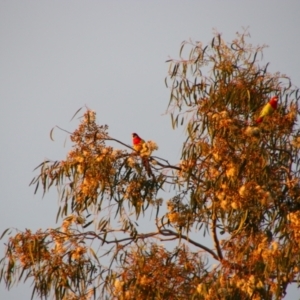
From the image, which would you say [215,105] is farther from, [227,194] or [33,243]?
[33,243]

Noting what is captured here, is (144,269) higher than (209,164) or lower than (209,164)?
lower

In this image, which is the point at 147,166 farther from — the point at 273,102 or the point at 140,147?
the point at 273,102

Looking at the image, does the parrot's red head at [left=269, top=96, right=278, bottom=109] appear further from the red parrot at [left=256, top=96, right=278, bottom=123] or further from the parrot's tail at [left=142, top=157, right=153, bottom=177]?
the parrot's tail at [left=142, top=157, right=153, bottom=177]

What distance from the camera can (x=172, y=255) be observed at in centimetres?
757

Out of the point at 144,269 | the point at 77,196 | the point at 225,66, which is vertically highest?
the point at 225,66

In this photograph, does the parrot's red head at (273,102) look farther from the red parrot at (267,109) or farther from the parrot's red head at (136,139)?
the parrot's red head at (136,139)

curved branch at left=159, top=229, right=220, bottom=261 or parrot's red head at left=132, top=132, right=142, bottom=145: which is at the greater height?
parrot's red head at left=132, top=132, right=142, bottom=145

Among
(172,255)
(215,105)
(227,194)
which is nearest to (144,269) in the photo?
(172,255)

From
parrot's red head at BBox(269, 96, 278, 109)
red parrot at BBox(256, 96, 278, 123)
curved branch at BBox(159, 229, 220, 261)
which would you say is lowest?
curved branch at BBox(159, 229, 220, 261)

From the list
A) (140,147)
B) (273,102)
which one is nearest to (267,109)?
(273,102)

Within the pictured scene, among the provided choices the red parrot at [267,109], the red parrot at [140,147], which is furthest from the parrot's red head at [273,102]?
the red parrot at [140,147]

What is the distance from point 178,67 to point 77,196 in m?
1.23

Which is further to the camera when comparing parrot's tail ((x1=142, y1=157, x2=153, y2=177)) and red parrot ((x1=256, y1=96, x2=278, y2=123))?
parrot's tail ((x1=142, y1=157, x2=153, y2=177))

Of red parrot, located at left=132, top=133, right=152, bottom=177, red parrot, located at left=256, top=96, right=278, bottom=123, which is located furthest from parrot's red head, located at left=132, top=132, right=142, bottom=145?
red parrot, located at left=256, top=96, right=278, bottom=123
